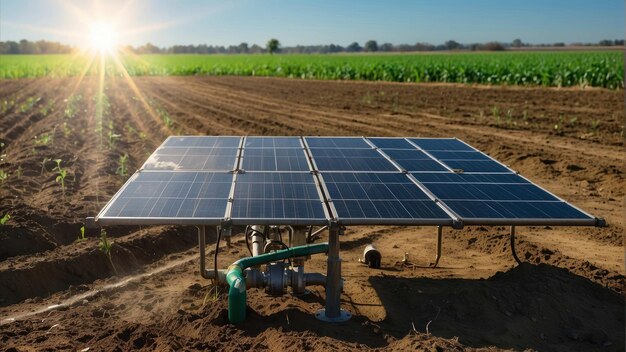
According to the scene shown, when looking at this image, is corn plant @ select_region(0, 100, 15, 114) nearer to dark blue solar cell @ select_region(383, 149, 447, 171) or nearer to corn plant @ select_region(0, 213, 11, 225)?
corn plant @ select_region(0, 213, 11, 225)

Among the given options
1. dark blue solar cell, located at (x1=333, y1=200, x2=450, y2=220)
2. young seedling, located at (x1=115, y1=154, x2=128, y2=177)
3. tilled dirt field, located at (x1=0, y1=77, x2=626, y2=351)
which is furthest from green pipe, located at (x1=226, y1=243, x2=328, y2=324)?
young seedling, located at (x1=115, y1=154, x2=128, y2=177)

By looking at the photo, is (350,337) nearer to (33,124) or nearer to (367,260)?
(367,260)

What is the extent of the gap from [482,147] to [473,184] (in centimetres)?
1031

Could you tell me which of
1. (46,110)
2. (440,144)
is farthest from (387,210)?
(46,110)

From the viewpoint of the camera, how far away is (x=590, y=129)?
20203 mm

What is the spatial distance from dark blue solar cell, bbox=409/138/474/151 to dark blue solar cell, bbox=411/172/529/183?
1.76 metres

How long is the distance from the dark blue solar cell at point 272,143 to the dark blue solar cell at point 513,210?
3.82 m

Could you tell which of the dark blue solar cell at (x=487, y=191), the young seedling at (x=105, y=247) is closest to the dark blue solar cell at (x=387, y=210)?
the dark blue solar cell at (x=487, y=191)

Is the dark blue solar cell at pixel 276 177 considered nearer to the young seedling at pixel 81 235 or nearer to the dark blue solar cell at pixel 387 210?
the dark blue solar cell at pixel 387 210

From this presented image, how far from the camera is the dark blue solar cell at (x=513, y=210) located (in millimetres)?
6363

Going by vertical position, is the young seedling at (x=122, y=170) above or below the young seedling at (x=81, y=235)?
above

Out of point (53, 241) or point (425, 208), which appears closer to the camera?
point (425, 208)

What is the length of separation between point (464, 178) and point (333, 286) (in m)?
2.51

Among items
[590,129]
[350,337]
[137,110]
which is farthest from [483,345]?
[137,110]
